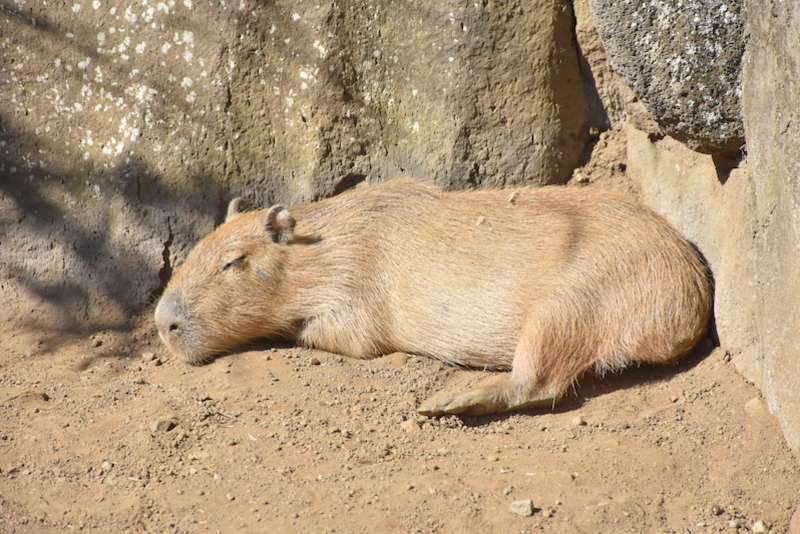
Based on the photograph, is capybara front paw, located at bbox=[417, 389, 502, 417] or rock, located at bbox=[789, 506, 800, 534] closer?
rock, located at bbox=[789, 506, 800, 534]

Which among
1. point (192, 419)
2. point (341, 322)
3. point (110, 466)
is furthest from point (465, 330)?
point (110, 466)

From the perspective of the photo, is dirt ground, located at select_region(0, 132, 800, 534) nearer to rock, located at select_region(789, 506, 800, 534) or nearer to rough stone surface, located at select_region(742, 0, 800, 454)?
rock, located at select_region(789, 506, 800, 534)

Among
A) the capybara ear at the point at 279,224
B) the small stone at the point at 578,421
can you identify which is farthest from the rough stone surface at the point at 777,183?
the capybara ear at the point at 279,224

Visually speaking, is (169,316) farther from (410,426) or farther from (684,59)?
(684,59)

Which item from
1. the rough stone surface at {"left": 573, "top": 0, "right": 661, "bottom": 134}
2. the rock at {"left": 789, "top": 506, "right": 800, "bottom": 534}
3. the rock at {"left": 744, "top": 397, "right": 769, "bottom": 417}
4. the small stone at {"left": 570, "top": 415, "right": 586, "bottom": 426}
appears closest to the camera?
the rock at {"left": 789, "top": 506, "right": 800, "bottom": 534}

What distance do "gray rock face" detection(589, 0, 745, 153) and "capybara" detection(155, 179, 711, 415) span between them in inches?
25.4

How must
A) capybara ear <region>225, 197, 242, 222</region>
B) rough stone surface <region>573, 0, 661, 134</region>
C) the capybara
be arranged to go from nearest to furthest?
the capybara
rough stone surface <region>573, 0, 661, 134</region>
capybara ear <region>225, 197, 242, 222</region>

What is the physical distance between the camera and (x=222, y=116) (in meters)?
5.57

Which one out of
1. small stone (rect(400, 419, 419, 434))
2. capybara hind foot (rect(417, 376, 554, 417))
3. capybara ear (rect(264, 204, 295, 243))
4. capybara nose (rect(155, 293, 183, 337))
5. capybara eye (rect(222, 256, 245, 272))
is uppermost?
capybara ear (rect(264, 204, 295, 243))

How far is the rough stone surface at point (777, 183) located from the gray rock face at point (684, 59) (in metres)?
0.08

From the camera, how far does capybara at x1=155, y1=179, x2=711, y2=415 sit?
4.79m

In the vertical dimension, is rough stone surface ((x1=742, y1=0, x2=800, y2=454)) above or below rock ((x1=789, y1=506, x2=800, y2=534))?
above

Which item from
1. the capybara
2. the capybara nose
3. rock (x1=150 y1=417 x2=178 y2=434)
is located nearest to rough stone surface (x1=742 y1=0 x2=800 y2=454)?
the capybara

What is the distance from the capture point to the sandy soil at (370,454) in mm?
3977
